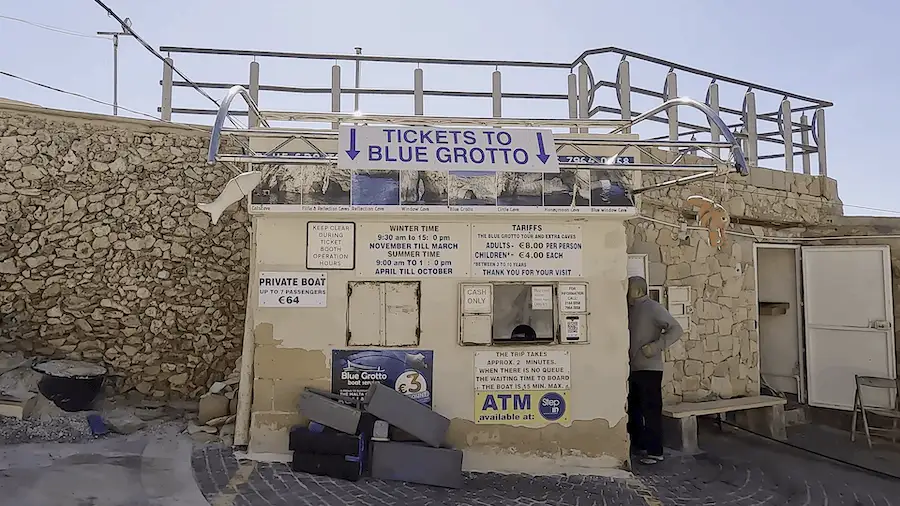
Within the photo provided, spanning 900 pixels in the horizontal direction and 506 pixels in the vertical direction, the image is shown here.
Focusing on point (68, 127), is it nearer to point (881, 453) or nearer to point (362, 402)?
point (362, 402)

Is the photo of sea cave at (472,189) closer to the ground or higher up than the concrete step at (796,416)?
higher up

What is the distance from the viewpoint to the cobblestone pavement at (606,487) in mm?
5559

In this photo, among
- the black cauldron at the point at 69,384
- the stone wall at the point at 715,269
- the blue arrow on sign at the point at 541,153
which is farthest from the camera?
the stone wall at the point at 715,269

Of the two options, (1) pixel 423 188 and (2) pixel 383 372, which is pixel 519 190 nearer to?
(1) pixel 423 188

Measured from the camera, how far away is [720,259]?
9.20m

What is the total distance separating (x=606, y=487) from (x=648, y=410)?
A: 1.40 metres

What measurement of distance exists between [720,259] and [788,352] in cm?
249

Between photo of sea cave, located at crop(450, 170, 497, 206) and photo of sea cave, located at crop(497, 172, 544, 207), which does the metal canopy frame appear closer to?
photo of sea cave, located at crop(497, 172, 544, 207)

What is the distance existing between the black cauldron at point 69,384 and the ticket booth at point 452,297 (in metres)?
2.41

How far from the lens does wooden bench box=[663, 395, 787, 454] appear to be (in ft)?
26.1

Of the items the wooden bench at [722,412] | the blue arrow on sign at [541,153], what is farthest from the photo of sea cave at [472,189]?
the wooden bench at [722,412]

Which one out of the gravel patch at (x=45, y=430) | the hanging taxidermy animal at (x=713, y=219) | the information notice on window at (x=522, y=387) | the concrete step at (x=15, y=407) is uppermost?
the hanging taxidermy animal at (x=713, y=219)

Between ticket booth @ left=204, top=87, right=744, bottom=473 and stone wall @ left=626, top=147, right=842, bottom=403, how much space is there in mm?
2001

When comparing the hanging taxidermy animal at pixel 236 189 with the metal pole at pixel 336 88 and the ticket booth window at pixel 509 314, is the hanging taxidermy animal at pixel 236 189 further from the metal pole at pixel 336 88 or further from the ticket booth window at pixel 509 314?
the metal pole at pixel 336 88
